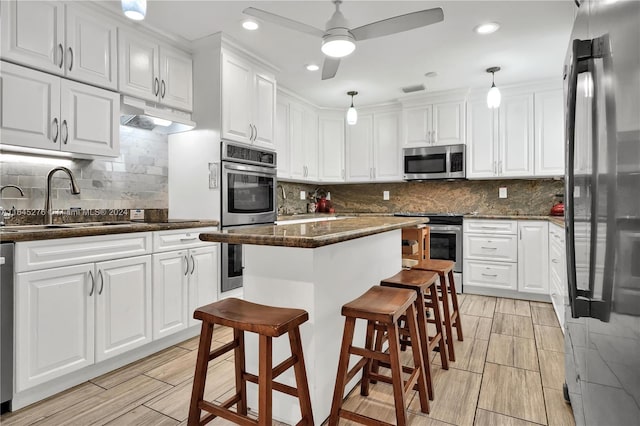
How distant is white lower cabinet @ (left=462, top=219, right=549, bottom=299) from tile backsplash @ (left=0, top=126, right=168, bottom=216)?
3459 millimetres

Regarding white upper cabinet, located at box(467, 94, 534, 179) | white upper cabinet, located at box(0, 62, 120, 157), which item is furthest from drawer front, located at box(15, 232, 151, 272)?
white upper cabinet, located at box(467, 94, 534, 179)

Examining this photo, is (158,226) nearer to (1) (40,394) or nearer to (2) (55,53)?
(1) (40,394)

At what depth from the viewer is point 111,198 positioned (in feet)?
9.62

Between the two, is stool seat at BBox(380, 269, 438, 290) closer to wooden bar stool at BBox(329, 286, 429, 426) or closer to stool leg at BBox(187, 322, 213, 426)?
wooden bar stool at BBox(329, 286, 429, 426)

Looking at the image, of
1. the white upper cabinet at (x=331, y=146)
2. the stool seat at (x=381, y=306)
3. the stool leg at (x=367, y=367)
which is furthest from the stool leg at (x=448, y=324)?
the white upper cabinet at (x=331, y=146)

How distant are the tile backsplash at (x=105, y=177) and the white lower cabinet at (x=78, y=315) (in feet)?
2.64

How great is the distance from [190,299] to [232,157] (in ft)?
4.14

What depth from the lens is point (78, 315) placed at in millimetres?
2037

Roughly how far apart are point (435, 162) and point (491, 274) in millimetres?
1522

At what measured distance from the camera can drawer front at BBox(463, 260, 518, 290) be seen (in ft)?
13.3

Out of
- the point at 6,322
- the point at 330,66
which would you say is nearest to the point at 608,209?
the point at 330,66

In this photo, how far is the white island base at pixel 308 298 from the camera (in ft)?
5.49

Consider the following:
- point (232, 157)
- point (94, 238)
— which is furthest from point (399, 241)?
point (94, 238)

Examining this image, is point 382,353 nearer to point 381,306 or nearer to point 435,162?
point 381,306
